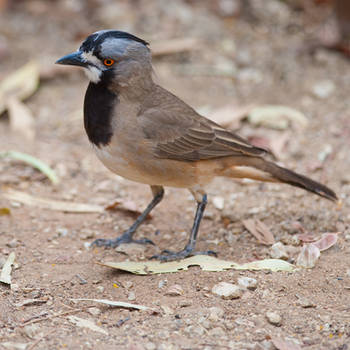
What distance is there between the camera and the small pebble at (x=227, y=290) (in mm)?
4848

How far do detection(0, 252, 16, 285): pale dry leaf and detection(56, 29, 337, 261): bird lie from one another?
2.78 ft

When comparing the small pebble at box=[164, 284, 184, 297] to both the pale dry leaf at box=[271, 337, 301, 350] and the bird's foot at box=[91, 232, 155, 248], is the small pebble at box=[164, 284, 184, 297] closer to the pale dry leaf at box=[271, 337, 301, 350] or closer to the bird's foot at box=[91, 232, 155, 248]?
the pale dry leaf at box=[271, 337, 301, 350]

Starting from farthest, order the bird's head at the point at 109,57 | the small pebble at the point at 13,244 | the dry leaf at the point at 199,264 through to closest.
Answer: the small pebble at the point at 13,244 → the bird's head at the point at 109,57 → the dry leaf at the point at 199,264

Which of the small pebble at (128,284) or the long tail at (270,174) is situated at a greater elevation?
the long tail at (270,174)

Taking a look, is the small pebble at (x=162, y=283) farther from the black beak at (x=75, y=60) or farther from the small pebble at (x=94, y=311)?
the black beak at (x=75, y=60)

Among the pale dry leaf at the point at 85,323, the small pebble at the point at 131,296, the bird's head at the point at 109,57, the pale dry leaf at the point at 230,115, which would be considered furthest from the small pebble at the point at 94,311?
the pale dry leaf at the point at 230,115

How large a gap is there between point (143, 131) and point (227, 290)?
1571 mm

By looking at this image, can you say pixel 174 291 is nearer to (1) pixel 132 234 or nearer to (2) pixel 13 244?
(1) pixel 132 234

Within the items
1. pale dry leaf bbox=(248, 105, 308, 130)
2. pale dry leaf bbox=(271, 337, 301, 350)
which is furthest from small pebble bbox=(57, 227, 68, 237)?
pale dry leaf bbox=(248, 105, 308, 130)

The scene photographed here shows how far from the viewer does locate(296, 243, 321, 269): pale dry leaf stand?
534 cm

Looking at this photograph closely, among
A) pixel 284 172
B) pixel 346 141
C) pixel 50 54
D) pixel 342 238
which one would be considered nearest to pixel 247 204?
pixel 284 172

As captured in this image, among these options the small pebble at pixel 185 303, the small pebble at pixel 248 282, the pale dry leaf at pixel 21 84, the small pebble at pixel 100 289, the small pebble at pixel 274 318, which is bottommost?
the small pebble at pixel 100 289

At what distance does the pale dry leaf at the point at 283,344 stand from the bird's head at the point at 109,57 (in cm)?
256

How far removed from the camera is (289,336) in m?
4.32
